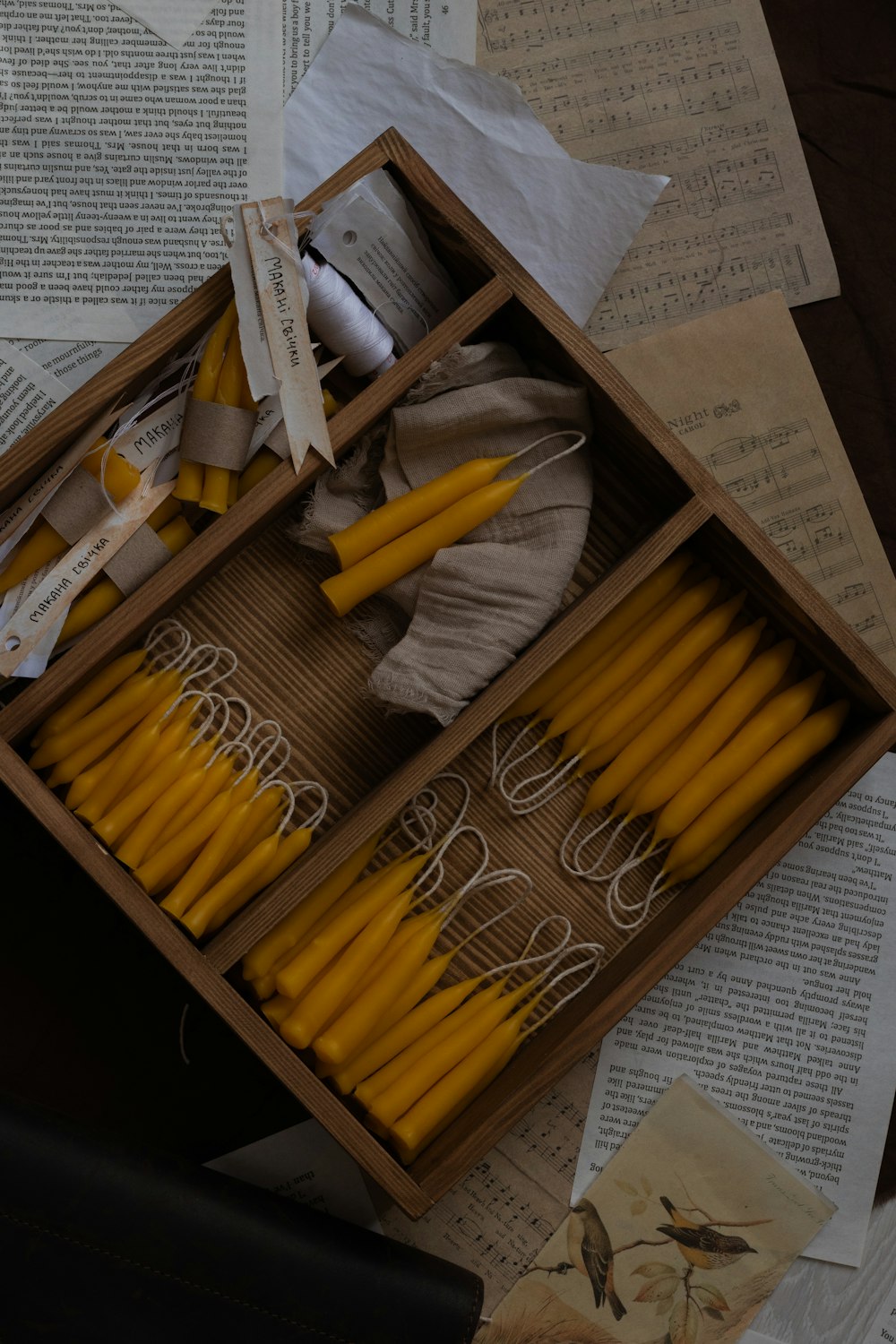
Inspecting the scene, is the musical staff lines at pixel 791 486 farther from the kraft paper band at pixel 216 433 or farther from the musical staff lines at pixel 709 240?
the kraft paper band at pixel 216 433

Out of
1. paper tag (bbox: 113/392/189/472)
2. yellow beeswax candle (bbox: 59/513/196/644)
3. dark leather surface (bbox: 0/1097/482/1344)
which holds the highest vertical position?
paper tag (bbox: 113/392/189/472)

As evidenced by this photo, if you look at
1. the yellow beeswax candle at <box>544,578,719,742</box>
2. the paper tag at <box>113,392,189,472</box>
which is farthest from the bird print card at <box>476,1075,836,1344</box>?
the paper tag at <box>113,392,189,472</box>

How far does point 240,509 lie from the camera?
729 mm

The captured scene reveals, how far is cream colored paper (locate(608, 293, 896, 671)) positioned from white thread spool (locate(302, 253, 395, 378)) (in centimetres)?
25

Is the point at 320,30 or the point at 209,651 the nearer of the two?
the point at 209,651

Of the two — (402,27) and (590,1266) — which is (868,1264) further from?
(402,27)

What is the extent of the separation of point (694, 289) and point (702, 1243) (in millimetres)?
860

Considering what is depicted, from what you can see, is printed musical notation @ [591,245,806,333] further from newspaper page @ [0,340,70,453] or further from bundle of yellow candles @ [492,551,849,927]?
newspaper page @ [0,340,70,453]

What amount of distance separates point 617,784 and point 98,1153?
18.8 inches

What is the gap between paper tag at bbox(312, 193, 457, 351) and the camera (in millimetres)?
742

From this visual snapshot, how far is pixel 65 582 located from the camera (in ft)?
2.36

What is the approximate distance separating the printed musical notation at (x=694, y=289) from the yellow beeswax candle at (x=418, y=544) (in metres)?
0.26

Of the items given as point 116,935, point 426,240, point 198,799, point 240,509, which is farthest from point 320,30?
point 116,935

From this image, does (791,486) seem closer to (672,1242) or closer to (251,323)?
(251,323)
